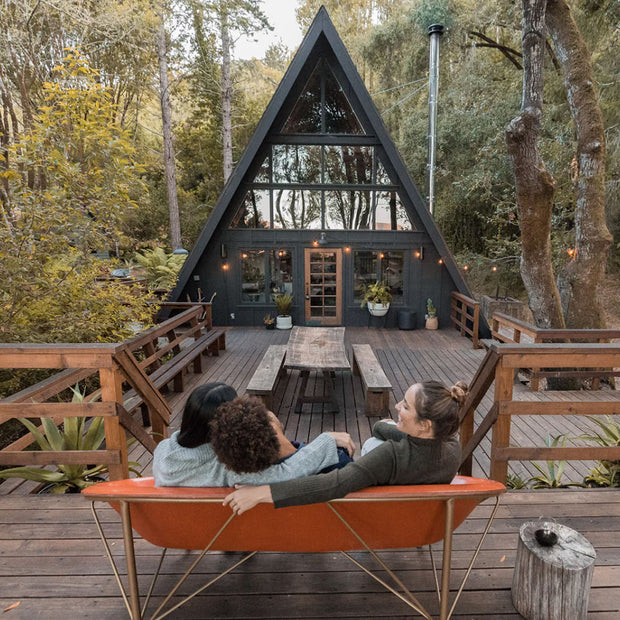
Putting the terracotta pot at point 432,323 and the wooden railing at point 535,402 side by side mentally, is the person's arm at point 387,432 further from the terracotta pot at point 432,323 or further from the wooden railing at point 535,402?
the terracotta pot at point 432,323

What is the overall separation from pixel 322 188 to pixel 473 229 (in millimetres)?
7705

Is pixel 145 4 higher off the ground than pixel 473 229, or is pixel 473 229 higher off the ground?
pixel 145 4

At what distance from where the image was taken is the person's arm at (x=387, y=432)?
2.09 meters

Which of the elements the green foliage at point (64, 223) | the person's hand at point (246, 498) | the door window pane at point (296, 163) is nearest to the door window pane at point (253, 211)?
the door window pane at point (296, 163)

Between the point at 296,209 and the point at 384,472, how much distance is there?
8269mm

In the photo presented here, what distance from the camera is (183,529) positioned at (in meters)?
1.53

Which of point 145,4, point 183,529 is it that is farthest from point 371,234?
point 145,4

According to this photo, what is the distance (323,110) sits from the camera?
8672 millimetres

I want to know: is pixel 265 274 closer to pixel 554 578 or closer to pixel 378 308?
pixel 378 308

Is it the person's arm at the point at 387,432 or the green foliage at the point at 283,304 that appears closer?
the person's arm at the point at 387,432

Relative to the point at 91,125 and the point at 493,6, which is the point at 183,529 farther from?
the point at 493,6

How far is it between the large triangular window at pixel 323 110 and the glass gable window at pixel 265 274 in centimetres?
283

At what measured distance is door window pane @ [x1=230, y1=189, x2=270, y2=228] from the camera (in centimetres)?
908

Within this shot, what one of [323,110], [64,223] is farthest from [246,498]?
[323,110]
